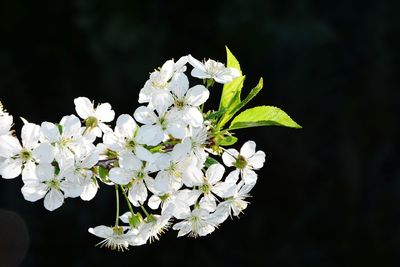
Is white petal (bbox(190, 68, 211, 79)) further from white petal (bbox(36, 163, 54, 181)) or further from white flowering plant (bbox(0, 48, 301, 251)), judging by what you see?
white petal (bbox(36, 163, 54, 181))

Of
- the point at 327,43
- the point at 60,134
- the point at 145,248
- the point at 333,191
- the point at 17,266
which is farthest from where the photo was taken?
the point at 327,43

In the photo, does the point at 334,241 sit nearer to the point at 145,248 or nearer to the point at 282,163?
the point at 282,163

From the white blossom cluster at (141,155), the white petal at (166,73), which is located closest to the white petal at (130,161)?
the white blossom cluster at (141,155)

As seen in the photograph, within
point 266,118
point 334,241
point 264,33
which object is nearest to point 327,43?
point 264,33

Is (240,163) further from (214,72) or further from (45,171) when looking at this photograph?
(45,171)

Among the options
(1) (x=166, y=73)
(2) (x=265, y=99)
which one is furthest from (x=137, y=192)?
(2) (x=265, y=99)

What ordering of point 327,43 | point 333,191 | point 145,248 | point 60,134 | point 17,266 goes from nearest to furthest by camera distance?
point 60,134 → point 17,266 → point 145,248 → point 333,191 → point 327,43

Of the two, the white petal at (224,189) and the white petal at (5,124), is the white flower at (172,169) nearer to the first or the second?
the white petal at (224,189)

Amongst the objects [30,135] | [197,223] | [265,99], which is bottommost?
[197,223]

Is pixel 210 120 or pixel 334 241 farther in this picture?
pixel 334 241
